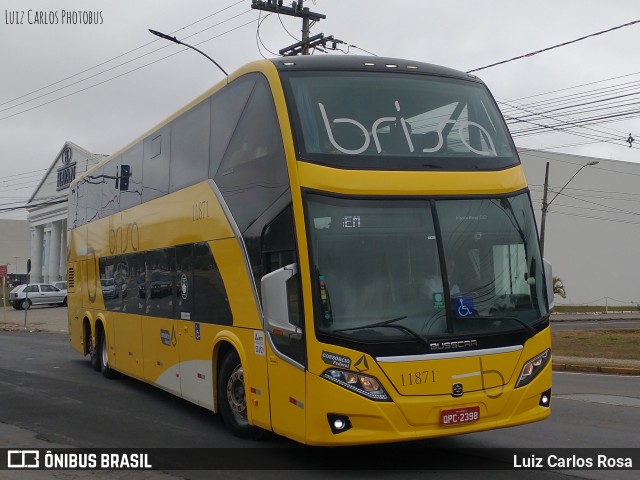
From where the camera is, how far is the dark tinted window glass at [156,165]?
11.5 meters

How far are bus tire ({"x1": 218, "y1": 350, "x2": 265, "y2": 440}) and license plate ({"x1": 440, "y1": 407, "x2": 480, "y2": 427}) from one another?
2.57 m

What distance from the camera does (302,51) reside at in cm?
2477

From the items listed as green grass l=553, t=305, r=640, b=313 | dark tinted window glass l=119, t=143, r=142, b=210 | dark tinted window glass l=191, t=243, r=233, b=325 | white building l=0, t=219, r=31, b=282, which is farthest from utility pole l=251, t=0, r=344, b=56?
white building l=0, t=219, r=31, b=282

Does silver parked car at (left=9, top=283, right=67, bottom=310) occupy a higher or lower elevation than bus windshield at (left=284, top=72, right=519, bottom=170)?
lower

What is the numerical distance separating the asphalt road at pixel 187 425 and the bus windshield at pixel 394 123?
310cm

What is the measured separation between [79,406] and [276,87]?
669 centimetres

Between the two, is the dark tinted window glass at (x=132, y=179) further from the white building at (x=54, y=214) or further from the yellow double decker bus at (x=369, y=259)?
the white building at (x=54, y=214)

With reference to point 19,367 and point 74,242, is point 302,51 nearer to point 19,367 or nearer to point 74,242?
point 74,242

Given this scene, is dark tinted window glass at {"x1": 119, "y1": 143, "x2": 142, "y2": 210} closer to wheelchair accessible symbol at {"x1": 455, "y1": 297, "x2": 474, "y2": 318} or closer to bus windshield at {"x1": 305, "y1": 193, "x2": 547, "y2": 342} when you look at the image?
bus windshield at {"x1": 305, "y1": 193, "x2": 547, "y2": 342}

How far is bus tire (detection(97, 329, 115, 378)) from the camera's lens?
15.2 m

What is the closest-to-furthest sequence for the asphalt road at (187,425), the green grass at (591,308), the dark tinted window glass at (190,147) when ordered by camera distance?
1. the asphalt road at (187,425)
2. the dark tinted window glass at (190,147)
3. the green grass at (591,308)

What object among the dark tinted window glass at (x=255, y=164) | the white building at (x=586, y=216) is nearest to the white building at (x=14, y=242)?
the white building at (x=586, y=216)

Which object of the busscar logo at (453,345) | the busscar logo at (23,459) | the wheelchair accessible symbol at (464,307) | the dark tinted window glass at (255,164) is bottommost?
the busscar logo at (23,459)

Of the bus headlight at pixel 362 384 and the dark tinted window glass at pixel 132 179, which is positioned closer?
the bus headlight at pixel 362 384
